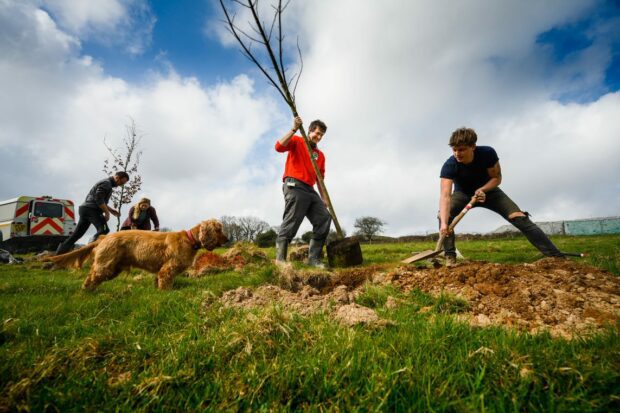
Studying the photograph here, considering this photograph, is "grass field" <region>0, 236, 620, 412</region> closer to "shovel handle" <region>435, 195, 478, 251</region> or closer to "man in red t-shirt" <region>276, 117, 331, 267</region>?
"shovel handle" <region>435, 195, 478, 251</region>

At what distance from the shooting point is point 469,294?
2662 mm

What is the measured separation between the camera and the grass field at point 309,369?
110cm

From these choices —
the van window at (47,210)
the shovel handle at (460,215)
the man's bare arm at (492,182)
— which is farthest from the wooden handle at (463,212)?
the van window at (47,210)

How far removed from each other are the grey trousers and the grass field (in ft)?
11.2

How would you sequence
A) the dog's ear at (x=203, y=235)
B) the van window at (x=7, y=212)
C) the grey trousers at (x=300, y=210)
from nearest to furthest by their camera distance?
the dog's ear at (x=203, y=235), the grey trousers at (x=300, y=210), the van window at (x=7, y=212)

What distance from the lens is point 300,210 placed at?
545 centimetres

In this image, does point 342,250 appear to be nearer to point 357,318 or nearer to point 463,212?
point 463,212

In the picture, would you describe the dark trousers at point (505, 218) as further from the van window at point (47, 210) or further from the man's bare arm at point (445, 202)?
the van window at point (47, 210)

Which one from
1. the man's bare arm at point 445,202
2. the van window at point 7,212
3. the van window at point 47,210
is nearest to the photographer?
the man's bare arm at point 445,202

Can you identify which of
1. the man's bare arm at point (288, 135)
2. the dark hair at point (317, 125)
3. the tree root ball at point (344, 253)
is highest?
the dark hair at point (317, 125)

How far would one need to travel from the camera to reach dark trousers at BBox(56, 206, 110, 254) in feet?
23.4

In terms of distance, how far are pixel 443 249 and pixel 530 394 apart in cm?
429

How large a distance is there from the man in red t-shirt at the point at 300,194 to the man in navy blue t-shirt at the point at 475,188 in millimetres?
2430

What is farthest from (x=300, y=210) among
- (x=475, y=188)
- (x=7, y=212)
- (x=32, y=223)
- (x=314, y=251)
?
(x=7, y=212)
